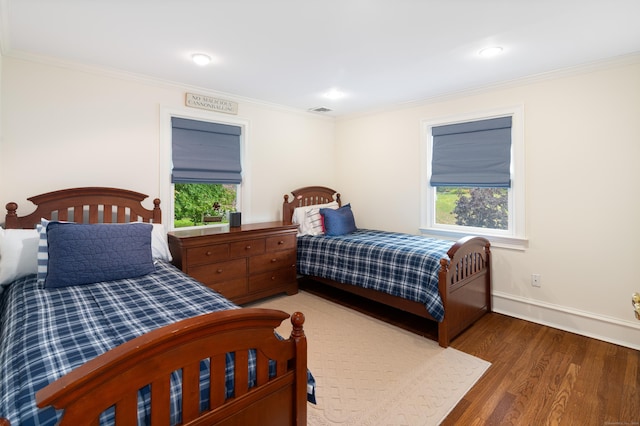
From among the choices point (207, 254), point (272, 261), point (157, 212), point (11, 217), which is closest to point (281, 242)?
point (272, 261)

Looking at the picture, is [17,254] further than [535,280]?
No

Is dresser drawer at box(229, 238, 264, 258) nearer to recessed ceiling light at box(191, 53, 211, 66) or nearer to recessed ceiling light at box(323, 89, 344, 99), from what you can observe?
recessed ceiling light at box(191, 53, 211, 66)

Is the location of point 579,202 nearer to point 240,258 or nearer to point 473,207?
point 473,207

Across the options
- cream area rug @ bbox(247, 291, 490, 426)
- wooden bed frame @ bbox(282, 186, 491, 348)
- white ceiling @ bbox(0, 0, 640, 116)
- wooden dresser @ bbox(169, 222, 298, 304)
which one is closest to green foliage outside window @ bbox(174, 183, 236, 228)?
wooden dresser @ bbox(169, 222, 298, 304)

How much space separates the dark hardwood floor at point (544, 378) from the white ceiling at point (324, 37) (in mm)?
2294

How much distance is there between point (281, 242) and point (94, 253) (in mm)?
1856

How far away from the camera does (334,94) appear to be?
143 inches

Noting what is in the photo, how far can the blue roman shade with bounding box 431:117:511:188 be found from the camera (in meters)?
3.26

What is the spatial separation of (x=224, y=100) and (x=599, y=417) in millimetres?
3956

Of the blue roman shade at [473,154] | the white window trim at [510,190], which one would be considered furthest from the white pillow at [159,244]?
the blue roman shade at [473,154]

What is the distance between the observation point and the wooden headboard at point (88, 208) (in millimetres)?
2498

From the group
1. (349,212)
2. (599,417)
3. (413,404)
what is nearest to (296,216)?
(349,212)

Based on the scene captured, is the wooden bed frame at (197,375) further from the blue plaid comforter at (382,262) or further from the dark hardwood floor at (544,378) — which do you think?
the blue plaid comforter at (382,262)

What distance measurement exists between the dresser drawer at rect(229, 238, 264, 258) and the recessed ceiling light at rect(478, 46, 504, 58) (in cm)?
258
